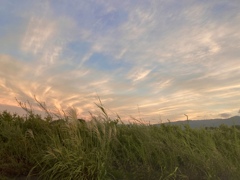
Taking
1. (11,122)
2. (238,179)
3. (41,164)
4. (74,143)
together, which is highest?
(11,122)

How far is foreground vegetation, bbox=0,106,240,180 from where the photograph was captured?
670cm

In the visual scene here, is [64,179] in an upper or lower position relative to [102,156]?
lower

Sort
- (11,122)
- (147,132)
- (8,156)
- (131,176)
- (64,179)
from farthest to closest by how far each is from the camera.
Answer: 1. (11,122)
2. (147,132)
3. (8,156)
4. (131,176)
5. (64,179)

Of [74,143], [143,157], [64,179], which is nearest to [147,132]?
[143,157]

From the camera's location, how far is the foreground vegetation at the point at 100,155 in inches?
264

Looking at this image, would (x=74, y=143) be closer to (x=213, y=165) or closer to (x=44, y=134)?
(x=44, y=134)

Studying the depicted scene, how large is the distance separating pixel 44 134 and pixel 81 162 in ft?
7.71

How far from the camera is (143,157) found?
7504mm

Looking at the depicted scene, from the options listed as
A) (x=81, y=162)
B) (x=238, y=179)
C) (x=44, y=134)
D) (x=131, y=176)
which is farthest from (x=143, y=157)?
(x=44, y=134)

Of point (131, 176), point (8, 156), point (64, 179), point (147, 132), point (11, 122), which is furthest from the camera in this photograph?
point (11, 122)

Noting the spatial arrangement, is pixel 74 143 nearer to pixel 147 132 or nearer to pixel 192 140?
pixel 147 132

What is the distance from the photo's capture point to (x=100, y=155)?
22.6ft

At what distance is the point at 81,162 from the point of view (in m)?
6.66

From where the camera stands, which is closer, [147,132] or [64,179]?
[64,179]
